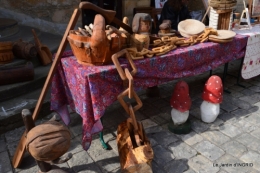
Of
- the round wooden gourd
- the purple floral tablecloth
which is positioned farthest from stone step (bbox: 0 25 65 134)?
the round wooden gourd

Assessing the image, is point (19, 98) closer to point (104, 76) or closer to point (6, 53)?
point (6, 53)

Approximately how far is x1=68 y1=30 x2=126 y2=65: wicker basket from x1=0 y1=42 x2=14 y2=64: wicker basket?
1.47 meters

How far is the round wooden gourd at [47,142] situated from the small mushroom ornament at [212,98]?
1968 millimetres

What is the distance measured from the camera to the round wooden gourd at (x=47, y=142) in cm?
192

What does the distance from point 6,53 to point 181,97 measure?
2.57 meters

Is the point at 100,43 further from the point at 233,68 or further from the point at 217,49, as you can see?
the point at 233,68

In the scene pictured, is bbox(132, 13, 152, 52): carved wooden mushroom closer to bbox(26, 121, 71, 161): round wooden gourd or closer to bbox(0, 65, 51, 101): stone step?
bbox(26, 121, 71, 161): round wooden gourd

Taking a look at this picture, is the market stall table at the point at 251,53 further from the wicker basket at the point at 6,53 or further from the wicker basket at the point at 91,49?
the wicker basket at the point at 6,53

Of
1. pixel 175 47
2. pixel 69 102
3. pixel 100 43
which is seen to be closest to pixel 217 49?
pixel 175 47

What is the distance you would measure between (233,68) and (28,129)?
4.44 metres

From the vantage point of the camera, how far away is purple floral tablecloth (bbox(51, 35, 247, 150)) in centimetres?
247

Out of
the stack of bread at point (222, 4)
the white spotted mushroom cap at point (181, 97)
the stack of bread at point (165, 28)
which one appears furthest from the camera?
the stack of bread at point (222, 4)

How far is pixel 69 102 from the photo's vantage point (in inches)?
119

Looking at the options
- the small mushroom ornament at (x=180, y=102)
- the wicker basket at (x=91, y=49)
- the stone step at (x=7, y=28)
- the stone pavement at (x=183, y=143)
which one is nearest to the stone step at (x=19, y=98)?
the stone pavement at (x=183, y=143)
